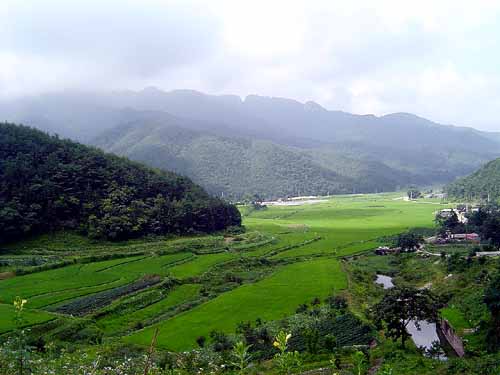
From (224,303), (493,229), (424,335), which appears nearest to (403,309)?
(424,335)

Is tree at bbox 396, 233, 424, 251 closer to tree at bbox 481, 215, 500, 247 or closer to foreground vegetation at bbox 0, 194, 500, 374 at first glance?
foreground vegetation at bbox 0, 194, 500, 374

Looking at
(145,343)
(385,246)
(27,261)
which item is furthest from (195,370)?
(385,246)

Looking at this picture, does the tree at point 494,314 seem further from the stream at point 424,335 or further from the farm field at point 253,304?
the farm field at point 253,304

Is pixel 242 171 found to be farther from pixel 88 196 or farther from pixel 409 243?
pixel 409 243

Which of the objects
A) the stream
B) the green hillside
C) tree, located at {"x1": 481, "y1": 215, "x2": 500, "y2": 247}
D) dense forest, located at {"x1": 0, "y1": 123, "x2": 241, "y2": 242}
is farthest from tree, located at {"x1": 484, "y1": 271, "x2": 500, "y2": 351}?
the green hillside

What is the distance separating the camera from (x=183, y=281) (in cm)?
4328

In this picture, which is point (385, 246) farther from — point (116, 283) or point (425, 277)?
point (116, 283)

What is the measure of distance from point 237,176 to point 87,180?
373ft

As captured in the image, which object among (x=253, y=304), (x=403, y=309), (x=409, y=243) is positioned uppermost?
(x=403, y=309)

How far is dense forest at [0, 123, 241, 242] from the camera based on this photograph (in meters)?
60.7

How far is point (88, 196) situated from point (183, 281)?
30.9 meters

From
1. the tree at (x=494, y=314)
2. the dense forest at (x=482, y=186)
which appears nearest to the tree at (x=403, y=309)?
the tree at (x=494, y=314)

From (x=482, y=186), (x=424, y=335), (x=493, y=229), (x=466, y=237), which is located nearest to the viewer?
(x=424, y=335)

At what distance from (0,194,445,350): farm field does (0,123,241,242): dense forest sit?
3.20 meters
